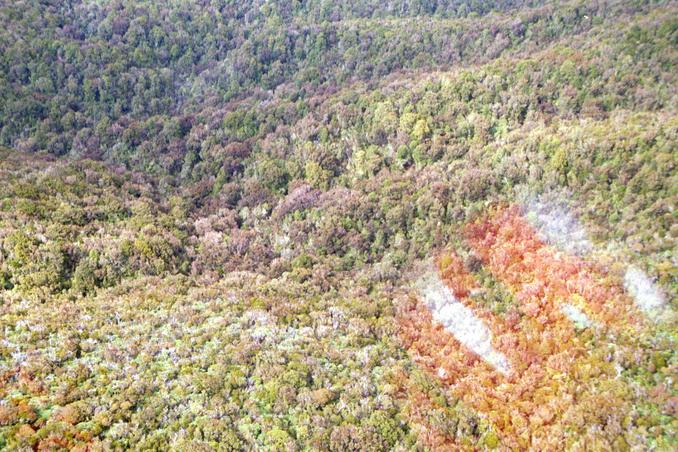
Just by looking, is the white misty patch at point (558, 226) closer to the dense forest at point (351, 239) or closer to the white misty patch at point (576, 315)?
the dense forest at point (351, 239)

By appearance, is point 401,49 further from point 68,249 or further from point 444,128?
point 68,249

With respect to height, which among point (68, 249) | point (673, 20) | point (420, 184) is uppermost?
point (673, 20)

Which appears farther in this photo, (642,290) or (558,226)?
(558,226)

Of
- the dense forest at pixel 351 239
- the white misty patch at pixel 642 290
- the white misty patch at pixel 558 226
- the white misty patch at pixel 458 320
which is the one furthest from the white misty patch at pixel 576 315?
the white misty patch at pixel 558 226

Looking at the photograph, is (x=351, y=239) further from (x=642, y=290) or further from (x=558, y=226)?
(x=642, y=290)

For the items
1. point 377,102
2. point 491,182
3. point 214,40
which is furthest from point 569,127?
point 214,40

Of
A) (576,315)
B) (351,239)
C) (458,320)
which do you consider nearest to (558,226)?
(576,315)

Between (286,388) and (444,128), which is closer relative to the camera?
(286,388)

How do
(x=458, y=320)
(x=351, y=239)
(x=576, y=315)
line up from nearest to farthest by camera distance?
(x=576, y=315), (x=458, y=320), (x=351, y=239)
